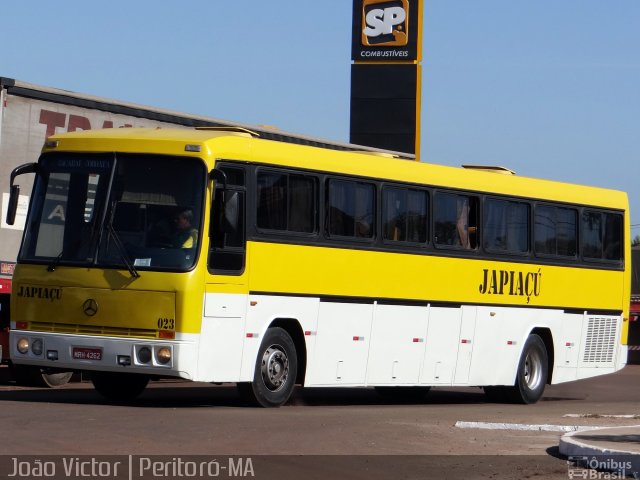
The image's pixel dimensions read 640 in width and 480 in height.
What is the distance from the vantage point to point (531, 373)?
71.9 ft

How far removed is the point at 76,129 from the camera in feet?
67.8

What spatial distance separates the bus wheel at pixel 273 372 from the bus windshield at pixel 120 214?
1693 millimetres

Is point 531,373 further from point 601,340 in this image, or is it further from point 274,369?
point 274,369

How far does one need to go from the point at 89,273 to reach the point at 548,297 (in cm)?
831

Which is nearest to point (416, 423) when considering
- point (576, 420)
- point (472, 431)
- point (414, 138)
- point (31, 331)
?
point (472, 431)

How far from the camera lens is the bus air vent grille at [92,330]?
52.6 ft

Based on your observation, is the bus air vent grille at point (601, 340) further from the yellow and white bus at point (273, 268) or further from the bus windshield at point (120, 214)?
the bus windshield at point (120, 214)

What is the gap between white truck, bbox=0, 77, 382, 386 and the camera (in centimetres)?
1970

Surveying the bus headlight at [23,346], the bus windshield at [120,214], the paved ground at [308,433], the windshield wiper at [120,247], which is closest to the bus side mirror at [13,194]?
the bus windshield at [120,214]

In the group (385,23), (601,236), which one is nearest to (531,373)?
(601,236)

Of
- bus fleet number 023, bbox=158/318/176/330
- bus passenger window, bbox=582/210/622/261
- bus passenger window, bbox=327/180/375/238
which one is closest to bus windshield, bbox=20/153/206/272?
bus fleet number 023, bbox=158/318/176/330

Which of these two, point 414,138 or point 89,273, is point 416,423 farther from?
point 414,138

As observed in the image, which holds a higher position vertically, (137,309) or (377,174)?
(377,174)

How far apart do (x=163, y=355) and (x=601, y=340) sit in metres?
9.55
